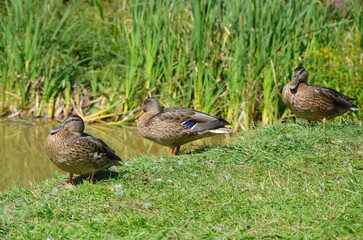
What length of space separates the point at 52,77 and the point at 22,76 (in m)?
0.60

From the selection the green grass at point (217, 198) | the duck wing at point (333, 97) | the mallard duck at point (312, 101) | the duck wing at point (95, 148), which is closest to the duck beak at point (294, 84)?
the mallard duck at point (312, 101)

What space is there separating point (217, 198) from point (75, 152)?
4.79ft

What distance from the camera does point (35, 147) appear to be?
934cm

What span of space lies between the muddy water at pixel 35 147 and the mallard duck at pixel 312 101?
1.45 metres

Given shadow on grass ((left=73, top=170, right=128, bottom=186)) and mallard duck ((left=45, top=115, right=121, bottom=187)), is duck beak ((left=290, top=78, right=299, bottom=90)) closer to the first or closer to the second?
shadow on grass ((left=73, top=170, right=128, bottom=186))

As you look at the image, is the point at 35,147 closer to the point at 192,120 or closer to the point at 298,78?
the point at 192,120

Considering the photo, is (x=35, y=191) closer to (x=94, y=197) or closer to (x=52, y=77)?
(x=94, y=197)

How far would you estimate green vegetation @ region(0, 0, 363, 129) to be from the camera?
9.73 metres

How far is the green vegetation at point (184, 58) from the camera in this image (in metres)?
9.73

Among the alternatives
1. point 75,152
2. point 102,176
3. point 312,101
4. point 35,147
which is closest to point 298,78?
point 312,101

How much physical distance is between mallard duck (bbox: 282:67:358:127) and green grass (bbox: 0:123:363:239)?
2.61ft

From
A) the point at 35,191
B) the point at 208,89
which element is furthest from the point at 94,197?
the point at 208,89

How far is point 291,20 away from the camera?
983 centimetres

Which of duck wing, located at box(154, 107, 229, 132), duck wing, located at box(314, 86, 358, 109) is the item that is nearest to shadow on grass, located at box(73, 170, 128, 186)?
duck wing, located at box(154, 107, 229, 132)
